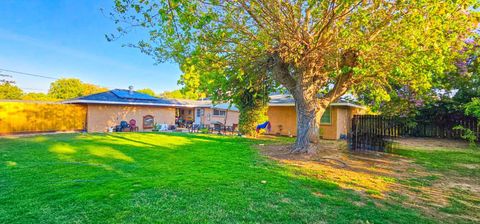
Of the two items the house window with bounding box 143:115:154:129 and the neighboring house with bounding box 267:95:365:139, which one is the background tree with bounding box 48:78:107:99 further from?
the neighboring house with bounding box 267:95:365:139

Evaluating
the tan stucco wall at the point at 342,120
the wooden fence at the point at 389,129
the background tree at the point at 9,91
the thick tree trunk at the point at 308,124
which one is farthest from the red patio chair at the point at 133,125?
the background tree at the point at 9,91

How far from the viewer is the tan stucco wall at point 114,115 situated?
64.8ft

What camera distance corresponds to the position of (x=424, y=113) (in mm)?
15953

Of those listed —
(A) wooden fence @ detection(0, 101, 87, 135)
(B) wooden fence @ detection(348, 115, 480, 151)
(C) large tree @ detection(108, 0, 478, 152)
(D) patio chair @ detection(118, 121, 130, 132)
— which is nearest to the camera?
(C) large tree @ detection(108, 0, 478, 152)

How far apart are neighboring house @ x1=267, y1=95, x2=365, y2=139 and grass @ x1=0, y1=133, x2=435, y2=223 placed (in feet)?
33.3

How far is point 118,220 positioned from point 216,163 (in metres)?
4.28

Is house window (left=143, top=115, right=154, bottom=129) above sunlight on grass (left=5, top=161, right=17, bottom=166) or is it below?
above

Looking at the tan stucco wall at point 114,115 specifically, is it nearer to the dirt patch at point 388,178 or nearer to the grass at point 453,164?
the dirt patch at point 388,178

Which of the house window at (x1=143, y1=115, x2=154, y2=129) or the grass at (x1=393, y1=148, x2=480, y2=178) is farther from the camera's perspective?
the house window at (x1=143, y1=115, x2=154, y2=129)

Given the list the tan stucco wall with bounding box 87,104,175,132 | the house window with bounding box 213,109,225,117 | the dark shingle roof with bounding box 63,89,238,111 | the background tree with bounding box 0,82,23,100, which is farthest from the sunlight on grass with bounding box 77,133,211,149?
the background tree with bounding box 0,82,23,100

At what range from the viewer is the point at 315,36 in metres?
7.67

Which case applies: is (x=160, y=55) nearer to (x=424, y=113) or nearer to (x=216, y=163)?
(x=216, y=163)

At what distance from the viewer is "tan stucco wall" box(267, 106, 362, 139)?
53.5ft

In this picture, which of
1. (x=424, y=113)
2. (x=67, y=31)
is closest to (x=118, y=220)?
(x=424, y=113)
